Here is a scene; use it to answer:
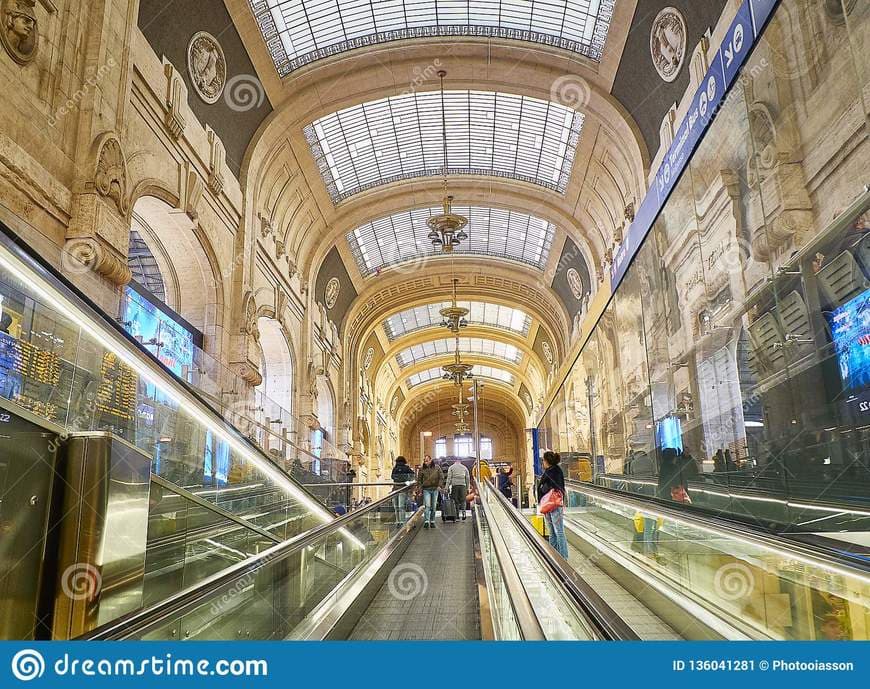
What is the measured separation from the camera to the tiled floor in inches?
170

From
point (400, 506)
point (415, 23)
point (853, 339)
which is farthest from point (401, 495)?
point (415, 23)

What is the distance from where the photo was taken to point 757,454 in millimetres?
3422

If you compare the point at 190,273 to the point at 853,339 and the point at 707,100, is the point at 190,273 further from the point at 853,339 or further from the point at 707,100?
the point at 853,339

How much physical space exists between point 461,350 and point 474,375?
5125mm

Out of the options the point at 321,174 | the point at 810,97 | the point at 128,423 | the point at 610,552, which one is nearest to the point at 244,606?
the point at 128,423

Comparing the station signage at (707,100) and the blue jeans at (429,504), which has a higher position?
the station signage at (707,100)

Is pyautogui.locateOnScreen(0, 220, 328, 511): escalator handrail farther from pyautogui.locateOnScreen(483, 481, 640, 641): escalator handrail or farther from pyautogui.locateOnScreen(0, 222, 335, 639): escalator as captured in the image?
pyautogui.locateOnScreen(483, 481, 640, 641): escalator handrail

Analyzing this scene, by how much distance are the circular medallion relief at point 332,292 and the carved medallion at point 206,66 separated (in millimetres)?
10144

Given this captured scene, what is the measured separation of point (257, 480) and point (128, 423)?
2.47 meters

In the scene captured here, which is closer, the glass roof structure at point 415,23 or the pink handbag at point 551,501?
the pink handbag at point 551,501

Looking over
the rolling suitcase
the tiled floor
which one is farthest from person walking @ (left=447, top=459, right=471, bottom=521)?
the tiled floor

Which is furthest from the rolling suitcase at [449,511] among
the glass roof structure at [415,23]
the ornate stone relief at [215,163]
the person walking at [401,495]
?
the glass roof structure at [415,23]

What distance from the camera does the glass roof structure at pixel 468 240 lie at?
2239 cm

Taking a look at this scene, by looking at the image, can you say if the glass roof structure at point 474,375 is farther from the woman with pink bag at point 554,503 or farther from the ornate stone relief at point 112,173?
the woman with pink bag at point 554,503
